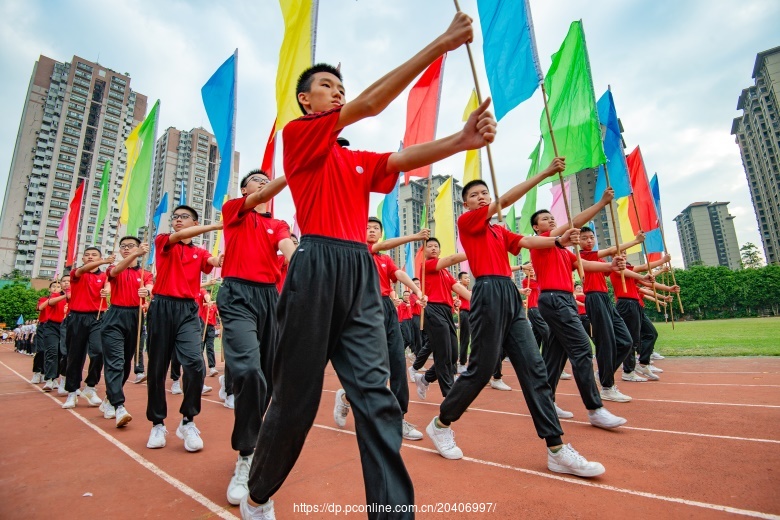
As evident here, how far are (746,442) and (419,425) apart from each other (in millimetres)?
3120

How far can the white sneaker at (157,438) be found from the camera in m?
3.93

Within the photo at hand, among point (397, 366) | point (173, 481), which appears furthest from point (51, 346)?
point (397, 366)

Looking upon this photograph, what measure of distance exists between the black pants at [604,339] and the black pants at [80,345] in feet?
25.0

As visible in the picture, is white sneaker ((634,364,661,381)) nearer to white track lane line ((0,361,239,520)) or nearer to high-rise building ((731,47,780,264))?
white track lane line ((0,361,239,520))

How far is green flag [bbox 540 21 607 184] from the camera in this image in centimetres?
512

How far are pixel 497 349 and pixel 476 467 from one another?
3.17 ft

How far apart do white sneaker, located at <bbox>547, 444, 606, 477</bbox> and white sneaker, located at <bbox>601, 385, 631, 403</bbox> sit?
10.6 feet

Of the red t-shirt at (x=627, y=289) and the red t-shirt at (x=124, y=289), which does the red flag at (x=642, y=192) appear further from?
the red t-shirt at (x=124, y=289)

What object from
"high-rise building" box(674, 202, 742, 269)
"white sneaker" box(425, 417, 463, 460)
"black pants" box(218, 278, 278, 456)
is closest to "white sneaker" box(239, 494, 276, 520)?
"black pants" box(218, 278, 278, 456)

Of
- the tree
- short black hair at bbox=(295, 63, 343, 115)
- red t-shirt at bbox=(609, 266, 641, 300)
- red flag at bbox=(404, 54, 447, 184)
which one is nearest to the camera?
short black hair at bbox=(295, 63, 343, 115)

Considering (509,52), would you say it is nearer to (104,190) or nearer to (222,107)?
(222,107)

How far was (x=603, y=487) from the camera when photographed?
2.80 meters

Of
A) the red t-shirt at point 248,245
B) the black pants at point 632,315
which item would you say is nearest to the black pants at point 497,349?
the red t-shirt at point 248,245

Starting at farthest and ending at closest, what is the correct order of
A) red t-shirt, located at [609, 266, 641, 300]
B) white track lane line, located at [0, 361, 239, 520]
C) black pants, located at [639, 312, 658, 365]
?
black pants, located at [639, 312, 658, 365], red t-shirt, located at [609, 266, 641, 300], white track lane line, located at [0, 361, 239, 520]
